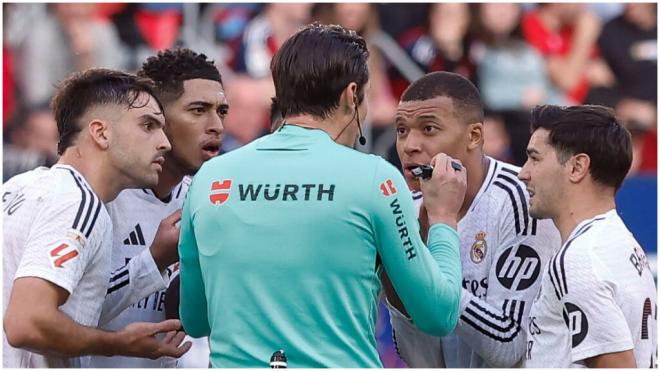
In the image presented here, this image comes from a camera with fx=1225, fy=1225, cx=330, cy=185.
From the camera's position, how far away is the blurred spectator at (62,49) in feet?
33.2

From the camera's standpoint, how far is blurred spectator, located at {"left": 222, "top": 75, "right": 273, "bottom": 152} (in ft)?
33.0

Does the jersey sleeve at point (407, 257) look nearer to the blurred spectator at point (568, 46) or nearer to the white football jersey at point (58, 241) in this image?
the white football jersey at point (58, 241)

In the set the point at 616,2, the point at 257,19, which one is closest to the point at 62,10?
the point at 257,19

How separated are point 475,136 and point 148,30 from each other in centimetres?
540

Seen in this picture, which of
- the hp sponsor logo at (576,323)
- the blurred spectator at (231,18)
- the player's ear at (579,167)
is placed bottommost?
the hp sponsor logo at (576,323)

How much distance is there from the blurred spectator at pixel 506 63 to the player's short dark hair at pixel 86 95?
17.9 ft

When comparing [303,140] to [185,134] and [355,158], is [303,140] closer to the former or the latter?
[355,158]

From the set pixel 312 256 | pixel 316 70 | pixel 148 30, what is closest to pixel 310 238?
pixel 312 256

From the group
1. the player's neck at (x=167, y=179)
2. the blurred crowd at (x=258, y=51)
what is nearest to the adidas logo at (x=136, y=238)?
the player's neck at (x=167, y=179)

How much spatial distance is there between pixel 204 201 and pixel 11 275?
41.7 inches

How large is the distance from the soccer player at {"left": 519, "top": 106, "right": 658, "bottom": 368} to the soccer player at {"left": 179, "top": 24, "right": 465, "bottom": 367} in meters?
0.59

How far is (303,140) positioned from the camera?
4.06 meters

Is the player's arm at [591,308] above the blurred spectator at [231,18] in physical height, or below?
below

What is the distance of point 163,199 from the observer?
18.3 ft
